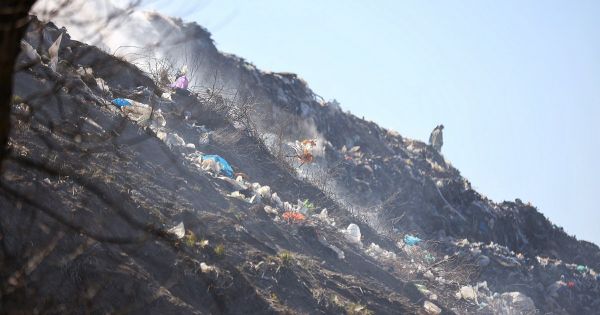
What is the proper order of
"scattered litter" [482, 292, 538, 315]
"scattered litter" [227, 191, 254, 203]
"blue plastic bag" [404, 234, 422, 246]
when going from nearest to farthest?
"scattered litter" [227, 191, 254, 203], "scattered litter" [482, 292, 538, 315], "blue plastic bag" [404, 234, 422, 246]

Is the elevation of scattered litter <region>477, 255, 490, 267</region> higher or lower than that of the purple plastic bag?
higher

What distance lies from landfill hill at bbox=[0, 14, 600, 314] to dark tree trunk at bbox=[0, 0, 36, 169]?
20cm

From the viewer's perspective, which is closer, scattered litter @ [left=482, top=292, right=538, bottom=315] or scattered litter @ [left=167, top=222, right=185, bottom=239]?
scattered litter @ [left=167, top=222, right=185, bottom=239]

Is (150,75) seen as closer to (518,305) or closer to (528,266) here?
(518,305)

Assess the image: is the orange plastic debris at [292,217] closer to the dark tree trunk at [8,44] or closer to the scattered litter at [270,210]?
the scattered litter at [270,210]

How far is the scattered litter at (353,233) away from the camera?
8.72m

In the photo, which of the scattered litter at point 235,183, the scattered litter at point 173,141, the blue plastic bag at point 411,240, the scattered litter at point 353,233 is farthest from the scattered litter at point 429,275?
the scattered litter at point 173,141

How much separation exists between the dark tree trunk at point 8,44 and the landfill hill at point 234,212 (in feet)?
0.65

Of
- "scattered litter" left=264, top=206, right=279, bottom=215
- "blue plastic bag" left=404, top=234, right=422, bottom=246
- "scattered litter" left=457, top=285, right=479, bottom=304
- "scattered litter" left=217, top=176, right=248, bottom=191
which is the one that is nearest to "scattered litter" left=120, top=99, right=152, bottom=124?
"scattered litter" left=217, top=176, right=248, bottom=191

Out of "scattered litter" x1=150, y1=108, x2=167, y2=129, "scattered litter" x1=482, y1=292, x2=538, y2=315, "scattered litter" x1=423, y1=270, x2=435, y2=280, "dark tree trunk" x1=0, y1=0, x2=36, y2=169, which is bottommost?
"dark tree trunk" x1=0, y1=0, x2=36, y2=169

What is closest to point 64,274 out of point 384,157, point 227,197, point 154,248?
point 154,248

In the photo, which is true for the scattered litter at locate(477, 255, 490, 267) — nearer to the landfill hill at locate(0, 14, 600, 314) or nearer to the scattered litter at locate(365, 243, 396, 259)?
the landfill hill at locate(0, 14, 600, 314)

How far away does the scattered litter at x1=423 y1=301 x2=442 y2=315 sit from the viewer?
7469mm

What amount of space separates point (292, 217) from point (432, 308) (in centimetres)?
194
